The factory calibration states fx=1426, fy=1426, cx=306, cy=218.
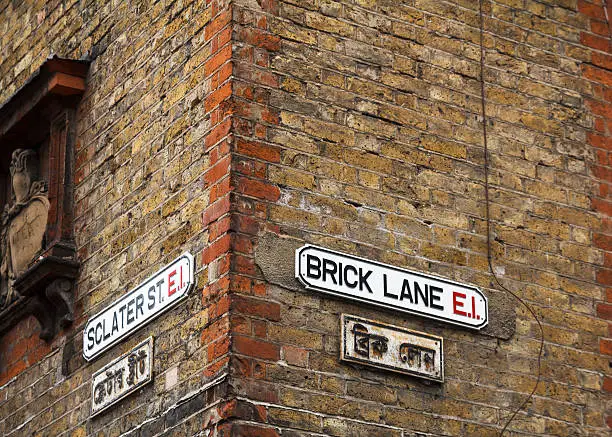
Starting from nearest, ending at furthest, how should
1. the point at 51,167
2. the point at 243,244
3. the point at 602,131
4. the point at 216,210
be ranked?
the point at 243,244
the point at 216,210
the point at 602,131
the point at 51,167

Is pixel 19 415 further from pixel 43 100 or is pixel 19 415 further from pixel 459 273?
pixel 459 273

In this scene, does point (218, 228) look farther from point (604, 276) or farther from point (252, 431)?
point (604, 276)

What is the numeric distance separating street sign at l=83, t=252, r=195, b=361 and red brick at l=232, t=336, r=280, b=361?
56 cm

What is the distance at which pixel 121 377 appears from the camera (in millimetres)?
8461

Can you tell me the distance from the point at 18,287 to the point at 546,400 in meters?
3.53

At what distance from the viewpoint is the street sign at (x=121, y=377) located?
8.23 m

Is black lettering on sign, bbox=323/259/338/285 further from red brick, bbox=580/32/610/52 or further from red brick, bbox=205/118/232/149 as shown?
red brick, bbox=580/32/610/52

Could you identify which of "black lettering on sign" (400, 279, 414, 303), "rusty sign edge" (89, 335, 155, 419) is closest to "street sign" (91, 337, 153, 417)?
"rusty sign edge" (89, 335, 155, 419)

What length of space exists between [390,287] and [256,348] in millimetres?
993

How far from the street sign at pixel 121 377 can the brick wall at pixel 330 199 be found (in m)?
0.08

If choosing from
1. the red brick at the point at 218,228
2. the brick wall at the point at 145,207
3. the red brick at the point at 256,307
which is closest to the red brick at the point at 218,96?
the brick wall at the point at 145,207

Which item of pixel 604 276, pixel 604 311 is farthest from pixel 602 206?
pixel 604 311

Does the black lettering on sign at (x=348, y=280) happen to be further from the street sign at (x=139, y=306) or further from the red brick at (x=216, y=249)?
the street sign at (x=139, y=306)

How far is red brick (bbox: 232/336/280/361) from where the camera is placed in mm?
7570
